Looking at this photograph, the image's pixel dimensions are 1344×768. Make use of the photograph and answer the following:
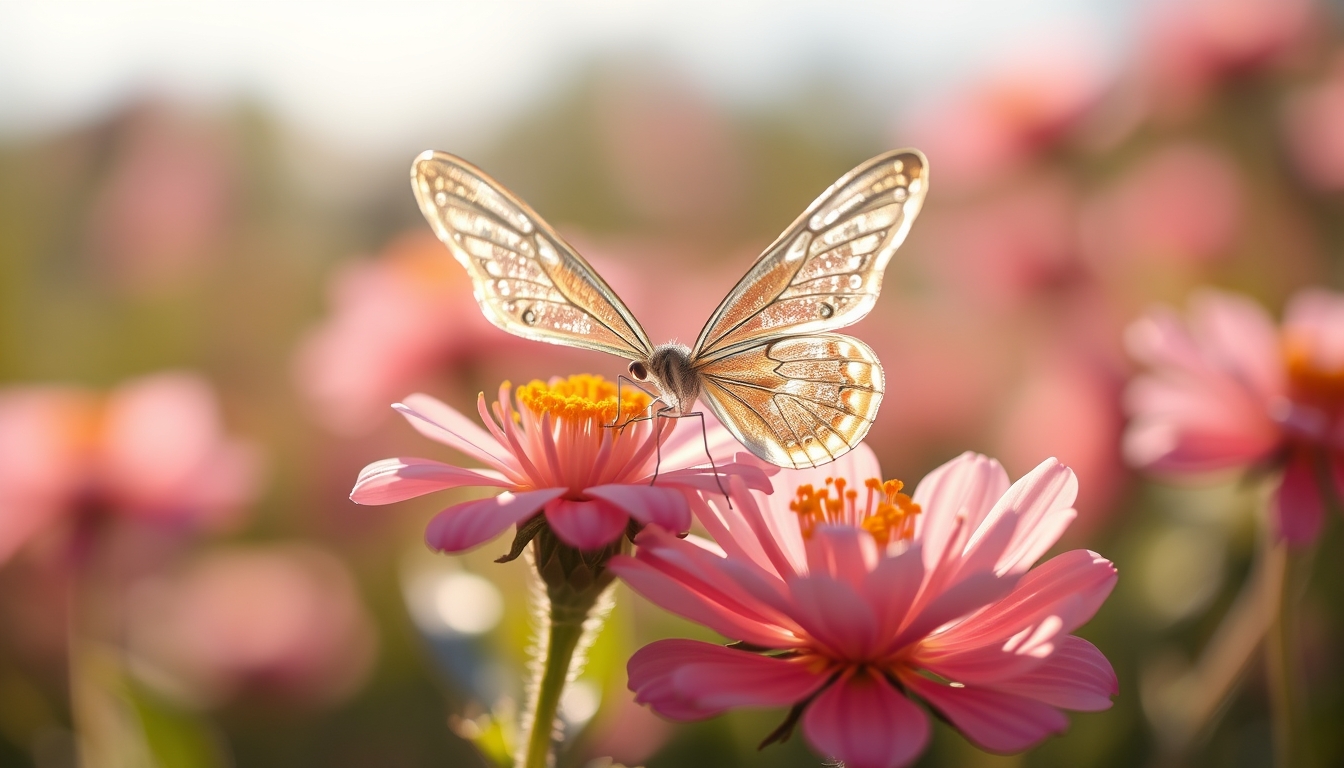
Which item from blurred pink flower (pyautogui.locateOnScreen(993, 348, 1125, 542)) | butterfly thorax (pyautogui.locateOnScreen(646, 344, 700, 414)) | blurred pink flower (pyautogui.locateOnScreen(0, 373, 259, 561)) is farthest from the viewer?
blurred pink flower (pyautogui.locateOnScreen(993, 348, 1125, 542))

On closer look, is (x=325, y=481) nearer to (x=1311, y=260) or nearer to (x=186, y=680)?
(x=186, y=680)

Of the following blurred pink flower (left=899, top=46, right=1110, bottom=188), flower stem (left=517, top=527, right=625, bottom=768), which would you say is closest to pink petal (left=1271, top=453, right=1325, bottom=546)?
flower stem (left=517, top=527, right=625, bottom=768)

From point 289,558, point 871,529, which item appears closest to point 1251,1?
point 871,529

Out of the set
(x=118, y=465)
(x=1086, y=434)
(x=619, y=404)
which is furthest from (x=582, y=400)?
(x=1086, y=434)

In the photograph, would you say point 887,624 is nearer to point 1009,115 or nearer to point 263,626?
point 263,626

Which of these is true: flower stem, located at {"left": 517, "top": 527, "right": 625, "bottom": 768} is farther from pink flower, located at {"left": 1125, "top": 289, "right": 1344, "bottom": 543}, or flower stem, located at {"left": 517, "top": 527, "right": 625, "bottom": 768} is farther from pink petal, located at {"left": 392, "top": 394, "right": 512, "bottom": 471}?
pink flower, located at {"left": 1125, "top": 289, "right": 1344, "bottom": 543}

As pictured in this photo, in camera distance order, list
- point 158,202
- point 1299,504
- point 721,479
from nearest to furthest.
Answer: point 721,479
point 1299,504
point 158,202
